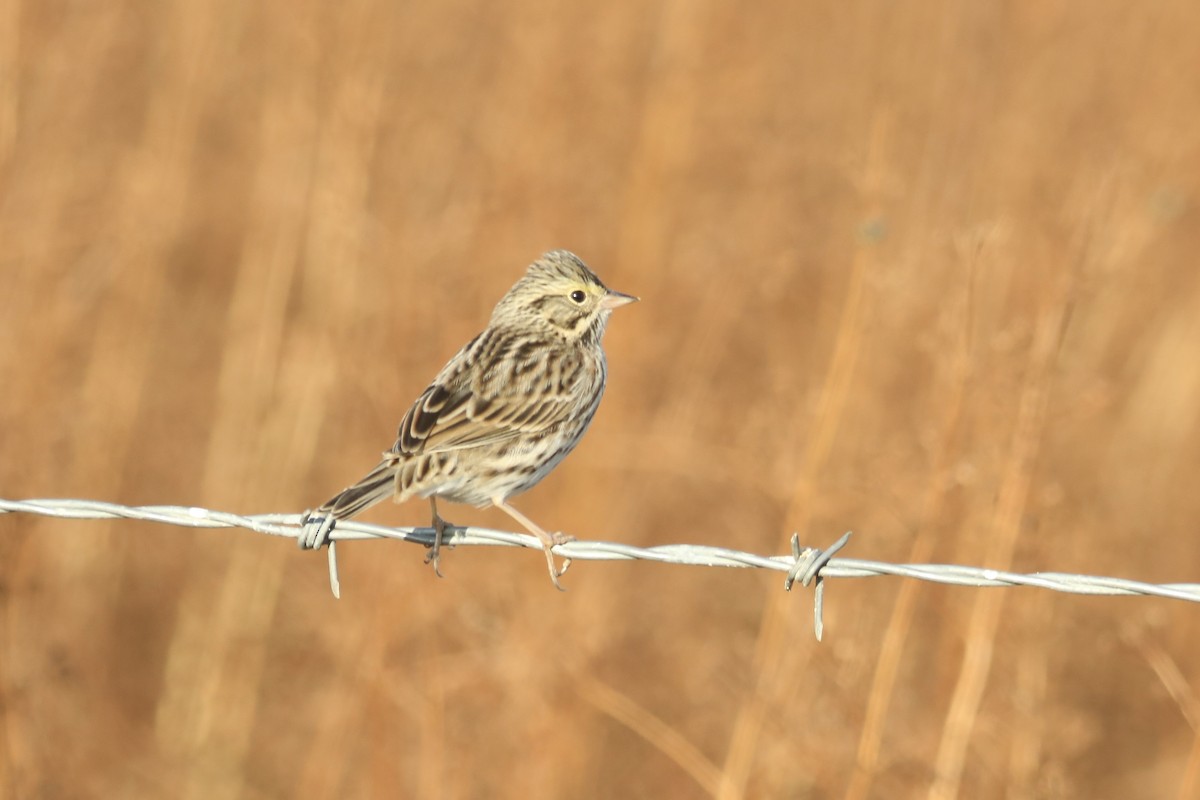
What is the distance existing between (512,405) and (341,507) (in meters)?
1.02

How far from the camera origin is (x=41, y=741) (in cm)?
677

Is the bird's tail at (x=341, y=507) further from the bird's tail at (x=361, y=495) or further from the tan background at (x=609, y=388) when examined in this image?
the tan background at (x=609, y=388)

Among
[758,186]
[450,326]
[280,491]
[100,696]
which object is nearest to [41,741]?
[100,696]

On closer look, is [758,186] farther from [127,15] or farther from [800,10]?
[127,15]

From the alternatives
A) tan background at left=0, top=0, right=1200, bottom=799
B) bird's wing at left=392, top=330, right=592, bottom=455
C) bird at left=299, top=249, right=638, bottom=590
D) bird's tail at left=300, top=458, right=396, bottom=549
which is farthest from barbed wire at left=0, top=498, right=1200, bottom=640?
tan background at left=0, top=0, right=1200, bottom=799

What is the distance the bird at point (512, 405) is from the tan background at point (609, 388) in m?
0.91

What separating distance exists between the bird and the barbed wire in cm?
27

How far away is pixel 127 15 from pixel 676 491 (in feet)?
15.0

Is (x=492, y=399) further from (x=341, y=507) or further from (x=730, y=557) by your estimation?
(x=730, y=557)

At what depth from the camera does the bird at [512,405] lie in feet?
15.7

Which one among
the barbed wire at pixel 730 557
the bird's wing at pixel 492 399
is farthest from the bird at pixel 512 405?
the barbed wire at pixel 730 557

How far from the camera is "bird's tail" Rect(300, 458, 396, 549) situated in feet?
13.5

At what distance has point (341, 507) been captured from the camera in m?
4.18

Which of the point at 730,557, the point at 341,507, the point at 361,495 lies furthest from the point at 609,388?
the point at 730,557
